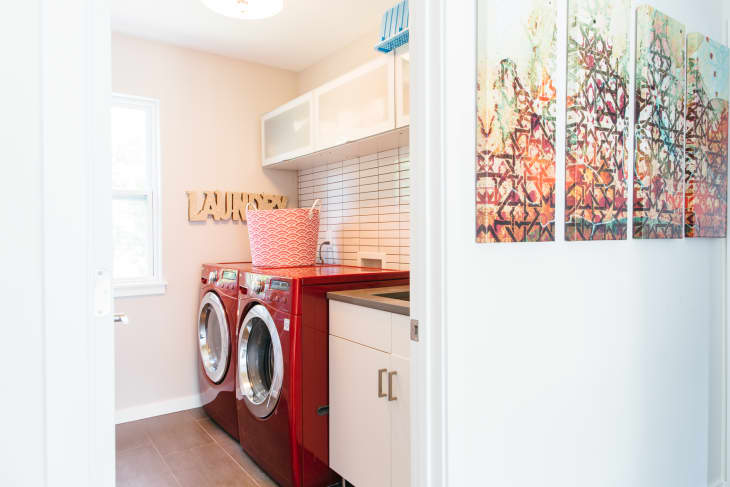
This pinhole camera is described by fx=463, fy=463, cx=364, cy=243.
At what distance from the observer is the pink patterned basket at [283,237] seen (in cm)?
268

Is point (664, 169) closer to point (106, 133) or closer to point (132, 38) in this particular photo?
point (106, 133)

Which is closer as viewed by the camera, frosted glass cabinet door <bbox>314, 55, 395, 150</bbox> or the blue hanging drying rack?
the blue hanging drying rack

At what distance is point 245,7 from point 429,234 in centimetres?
157

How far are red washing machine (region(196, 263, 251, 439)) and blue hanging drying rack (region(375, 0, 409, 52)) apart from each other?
4.53 feet

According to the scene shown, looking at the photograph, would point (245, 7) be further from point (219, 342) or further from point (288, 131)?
point (219, 342)

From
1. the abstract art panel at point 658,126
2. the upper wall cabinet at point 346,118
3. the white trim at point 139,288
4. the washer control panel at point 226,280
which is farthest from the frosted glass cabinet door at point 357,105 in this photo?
the white trim at point 139,288

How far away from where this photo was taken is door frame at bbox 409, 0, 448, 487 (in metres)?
1.11

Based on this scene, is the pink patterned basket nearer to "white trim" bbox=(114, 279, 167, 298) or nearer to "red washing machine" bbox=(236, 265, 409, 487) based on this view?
"red washing machine" bbox=(236, 265, 409, 487)

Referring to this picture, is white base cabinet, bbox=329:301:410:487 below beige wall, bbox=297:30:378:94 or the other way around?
below

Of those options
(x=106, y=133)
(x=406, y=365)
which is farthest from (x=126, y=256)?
(x=106, y=133)

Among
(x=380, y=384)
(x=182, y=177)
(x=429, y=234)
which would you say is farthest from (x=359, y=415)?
(x=182, y=177)

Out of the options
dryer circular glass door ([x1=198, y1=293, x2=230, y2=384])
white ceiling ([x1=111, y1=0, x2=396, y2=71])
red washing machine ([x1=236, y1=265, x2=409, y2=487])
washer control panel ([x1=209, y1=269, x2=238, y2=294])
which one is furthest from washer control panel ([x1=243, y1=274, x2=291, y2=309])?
white ceiling ([x1=111, y1=0, x2=396, y2=71])

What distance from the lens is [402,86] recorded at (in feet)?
6.91

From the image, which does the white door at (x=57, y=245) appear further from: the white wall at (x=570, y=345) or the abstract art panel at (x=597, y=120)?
the abstract art panel at (x=597, y=120)
